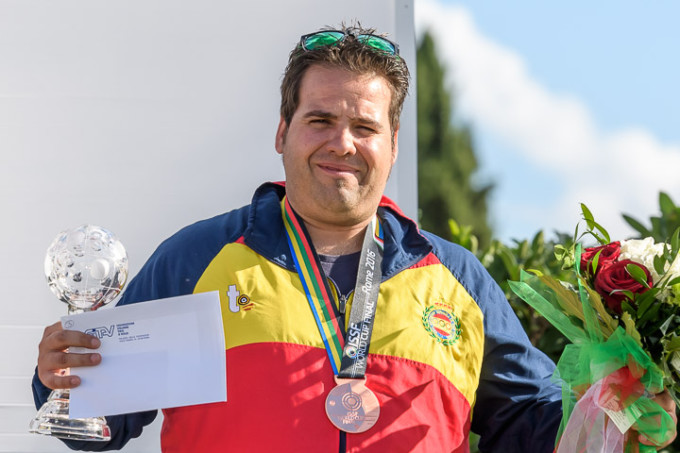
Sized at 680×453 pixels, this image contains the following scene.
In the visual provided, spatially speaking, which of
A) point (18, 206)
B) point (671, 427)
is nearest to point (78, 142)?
point (18, 206)

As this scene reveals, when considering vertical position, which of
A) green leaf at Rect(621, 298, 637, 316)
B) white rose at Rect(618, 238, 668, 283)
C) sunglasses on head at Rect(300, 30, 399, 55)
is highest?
sunglasses on head at Rect(300, 30, 399, 55)

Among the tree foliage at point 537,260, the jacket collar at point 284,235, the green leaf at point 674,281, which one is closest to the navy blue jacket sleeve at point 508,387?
the jacket collar at point 284,235

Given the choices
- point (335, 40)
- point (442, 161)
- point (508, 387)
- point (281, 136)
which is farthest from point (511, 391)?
point (442, 161)

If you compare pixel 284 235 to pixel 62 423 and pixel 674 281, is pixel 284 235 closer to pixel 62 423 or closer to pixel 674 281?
pixel 62 423

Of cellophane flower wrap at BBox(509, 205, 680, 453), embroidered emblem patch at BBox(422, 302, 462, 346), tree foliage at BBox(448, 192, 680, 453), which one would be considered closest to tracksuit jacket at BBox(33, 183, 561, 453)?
embroidered emblem patch at BBox(422, 302, 462, 346)

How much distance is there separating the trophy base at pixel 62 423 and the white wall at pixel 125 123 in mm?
851

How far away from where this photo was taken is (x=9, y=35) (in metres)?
3.04

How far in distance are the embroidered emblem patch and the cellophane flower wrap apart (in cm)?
29

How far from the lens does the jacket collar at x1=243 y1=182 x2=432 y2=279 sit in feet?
8.41

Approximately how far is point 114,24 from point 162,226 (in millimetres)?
756

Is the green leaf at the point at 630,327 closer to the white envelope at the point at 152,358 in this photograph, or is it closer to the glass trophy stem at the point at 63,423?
the white envelope at the point at 152,358

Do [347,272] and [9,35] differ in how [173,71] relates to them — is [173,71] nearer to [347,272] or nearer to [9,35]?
[9,35]

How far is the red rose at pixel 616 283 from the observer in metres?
2.26

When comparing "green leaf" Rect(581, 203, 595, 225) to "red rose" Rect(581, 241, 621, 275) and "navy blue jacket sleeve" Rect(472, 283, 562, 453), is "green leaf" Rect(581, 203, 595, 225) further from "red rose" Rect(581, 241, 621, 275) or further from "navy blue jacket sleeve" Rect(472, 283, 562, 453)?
"navy blue jacket sleeve" Rect(472, 283, 562, 453)
